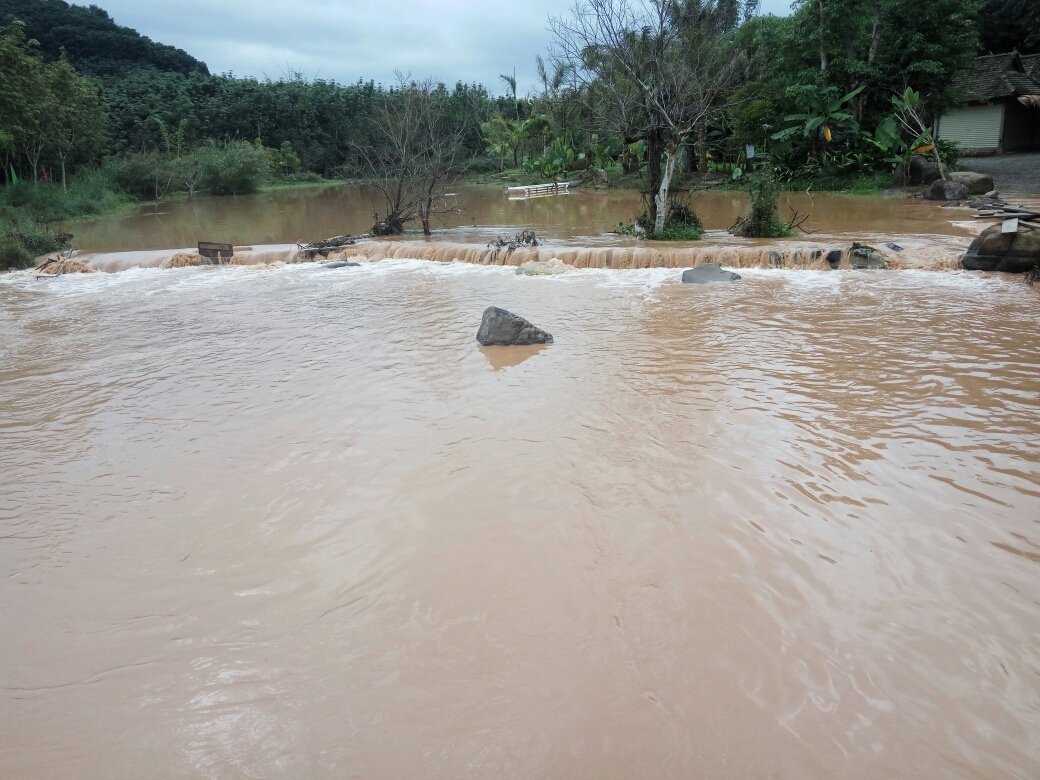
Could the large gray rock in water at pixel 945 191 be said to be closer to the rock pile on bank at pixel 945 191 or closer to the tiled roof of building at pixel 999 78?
the rock pile on bank at pixel 945 191

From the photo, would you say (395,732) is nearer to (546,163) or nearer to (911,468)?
(911,468)

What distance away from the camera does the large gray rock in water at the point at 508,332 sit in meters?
7.59

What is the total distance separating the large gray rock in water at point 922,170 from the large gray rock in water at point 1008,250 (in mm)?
11075

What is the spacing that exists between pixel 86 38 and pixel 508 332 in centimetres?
5862

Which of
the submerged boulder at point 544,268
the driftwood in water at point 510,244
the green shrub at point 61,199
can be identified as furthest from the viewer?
the green shrub at point 61,199

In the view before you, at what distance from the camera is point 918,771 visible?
2455mm

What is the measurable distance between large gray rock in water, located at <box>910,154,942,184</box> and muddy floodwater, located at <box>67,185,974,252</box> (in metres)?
1.57

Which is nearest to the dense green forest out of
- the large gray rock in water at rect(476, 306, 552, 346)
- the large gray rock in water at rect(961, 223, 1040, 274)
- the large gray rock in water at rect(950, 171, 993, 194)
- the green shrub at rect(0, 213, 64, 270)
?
the green shrub at rect(0, 213, 64, 270)

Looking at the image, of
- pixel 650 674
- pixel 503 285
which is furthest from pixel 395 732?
pixel 503 285

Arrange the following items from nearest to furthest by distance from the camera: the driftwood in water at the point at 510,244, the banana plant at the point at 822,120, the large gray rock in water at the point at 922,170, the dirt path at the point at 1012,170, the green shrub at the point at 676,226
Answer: the driftwood in water at the point at 510,244 → the green shrub at the point at 676,226 → the dirt path at the point at 1012,170 → the large gray rock in water at the point at 922,170 → the banana plant at the point at 822,120

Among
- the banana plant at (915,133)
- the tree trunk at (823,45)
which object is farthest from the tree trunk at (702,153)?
the banana plant at (915,133)

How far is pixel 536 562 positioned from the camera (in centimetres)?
377

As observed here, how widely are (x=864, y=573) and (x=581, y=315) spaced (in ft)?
19.3

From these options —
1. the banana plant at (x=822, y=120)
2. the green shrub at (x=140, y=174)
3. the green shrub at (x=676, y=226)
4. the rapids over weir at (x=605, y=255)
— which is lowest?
the rapids over weir at (x=605, y=255)
